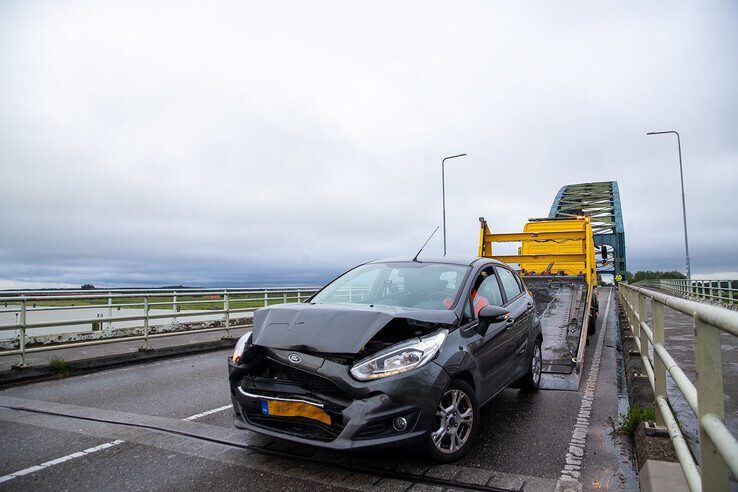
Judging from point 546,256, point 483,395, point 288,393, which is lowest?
point 483,395

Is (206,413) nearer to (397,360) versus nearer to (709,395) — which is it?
(397,360)

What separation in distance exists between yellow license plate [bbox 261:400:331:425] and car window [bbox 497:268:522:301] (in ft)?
9.54

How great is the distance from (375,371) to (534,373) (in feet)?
10.8

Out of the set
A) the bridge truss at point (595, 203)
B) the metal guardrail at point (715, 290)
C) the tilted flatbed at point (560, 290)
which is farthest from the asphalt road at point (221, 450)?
the bridge truss at point (595, 203)

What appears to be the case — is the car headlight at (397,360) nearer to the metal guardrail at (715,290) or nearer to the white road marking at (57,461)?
the white road marking at (57,461)

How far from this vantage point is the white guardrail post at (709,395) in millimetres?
2131

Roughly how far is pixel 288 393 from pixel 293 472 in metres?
0.59

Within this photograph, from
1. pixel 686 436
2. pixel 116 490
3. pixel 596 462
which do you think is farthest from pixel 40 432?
pixel 686 436

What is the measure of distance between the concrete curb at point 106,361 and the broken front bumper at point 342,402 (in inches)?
213

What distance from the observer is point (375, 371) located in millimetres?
3449

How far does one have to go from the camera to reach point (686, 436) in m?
3.71

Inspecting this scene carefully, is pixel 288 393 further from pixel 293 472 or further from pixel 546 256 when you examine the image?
pixel 546 256

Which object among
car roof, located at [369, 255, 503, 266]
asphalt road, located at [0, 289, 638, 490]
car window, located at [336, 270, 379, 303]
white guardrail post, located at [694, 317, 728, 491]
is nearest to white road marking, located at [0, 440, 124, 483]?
asphalt road, located at [0, 289, 638, 490]

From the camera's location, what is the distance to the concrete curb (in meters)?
7.14
